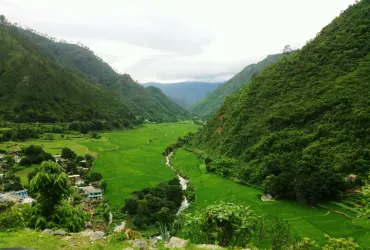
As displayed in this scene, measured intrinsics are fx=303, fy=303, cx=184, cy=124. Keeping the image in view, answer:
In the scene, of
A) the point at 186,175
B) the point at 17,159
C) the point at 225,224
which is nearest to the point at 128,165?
the point at 186,175

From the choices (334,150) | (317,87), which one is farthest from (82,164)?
(317,87)

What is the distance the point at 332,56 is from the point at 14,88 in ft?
283

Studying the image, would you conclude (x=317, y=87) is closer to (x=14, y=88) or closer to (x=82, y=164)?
(x=82, y=164)

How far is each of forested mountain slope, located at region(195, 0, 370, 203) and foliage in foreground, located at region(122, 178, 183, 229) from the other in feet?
38.2

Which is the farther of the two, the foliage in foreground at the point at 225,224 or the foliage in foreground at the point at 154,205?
the foliage in foreground at the point at 154,205

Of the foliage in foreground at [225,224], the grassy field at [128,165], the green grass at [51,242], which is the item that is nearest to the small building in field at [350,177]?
the grassy field at [128,165]

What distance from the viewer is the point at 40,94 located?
309ft

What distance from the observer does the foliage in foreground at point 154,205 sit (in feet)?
94.4

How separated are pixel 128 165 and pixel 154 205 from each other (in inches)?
940

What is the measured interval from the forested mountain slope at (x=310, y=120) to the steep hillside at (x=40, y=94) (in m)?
47.6

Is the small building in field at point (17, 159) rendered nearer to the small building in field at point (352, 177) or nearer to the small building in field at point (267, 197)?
the small building in field at point (267, 197)

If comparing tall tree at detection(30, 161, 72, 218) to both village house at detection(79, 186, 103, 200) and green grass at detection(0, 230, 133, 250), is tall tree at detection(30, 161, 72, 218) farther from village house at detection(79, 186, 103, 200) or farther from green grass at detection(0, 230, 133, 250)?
village house at detection(79, 186, 103, 200)

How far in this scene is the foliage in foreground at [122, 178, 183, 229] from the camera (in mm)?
28766

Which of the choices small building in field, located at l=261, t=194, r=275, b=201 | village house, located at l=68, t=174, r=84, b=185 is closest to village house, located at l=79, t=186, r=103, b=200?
village house, located at l=68, t=174, r=84, b=185
